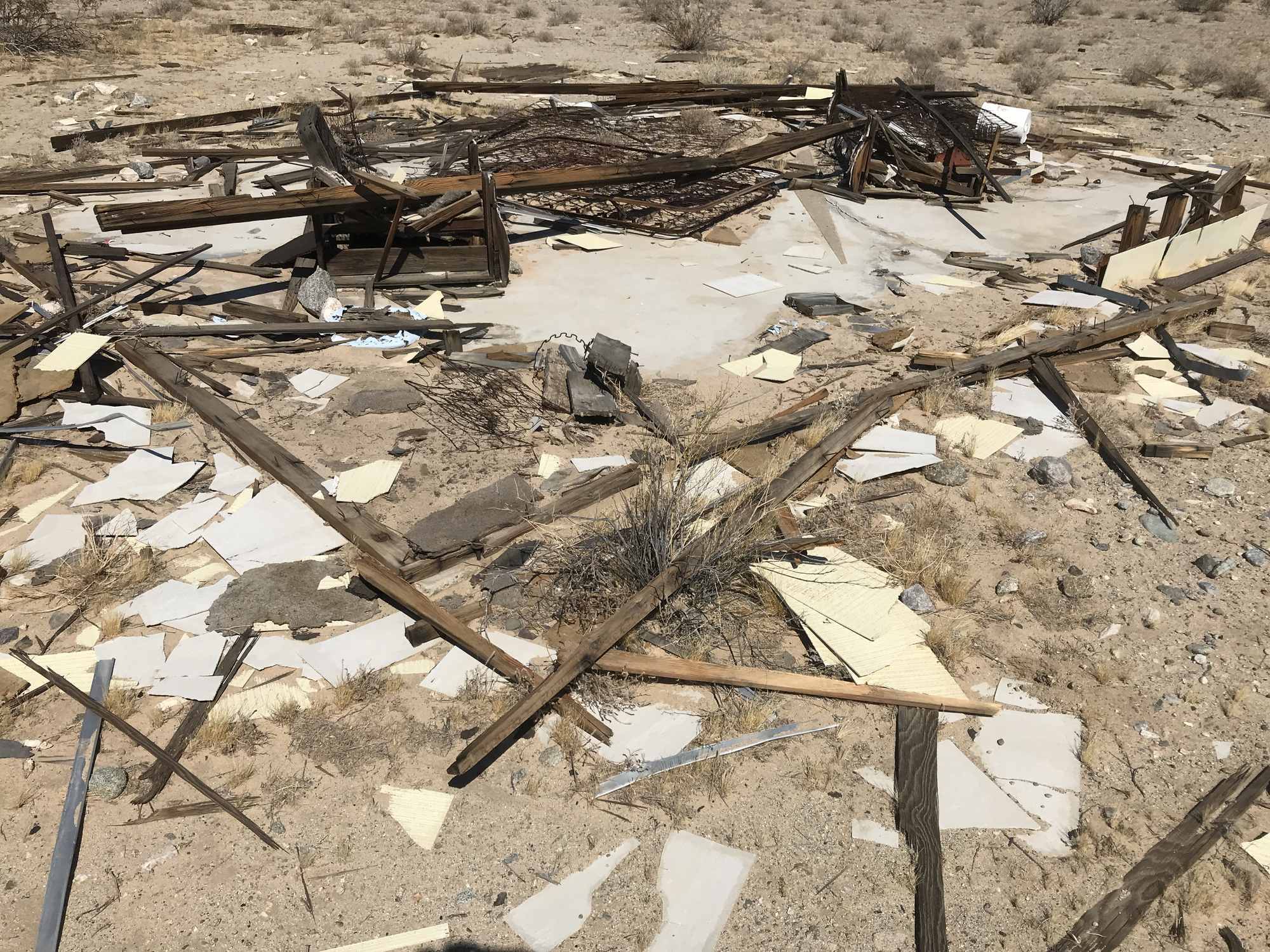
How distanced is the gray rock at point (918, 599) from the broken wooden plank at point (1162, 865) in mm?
1320

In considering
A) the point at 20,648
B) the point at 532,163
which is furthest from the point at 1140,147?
the point at 20,648

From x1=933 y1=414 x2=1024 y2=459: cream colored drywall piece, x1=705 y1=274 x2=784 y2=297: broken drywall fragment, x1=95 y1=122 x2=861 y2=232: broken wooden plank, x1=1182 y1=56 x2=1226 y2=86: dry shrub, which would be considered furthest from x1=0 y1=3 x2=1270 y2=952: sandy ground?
x1=1182 y1=56 x2=1226 y2=86: dry shrub

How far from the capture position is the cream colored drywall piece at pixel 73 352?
602 centimetres

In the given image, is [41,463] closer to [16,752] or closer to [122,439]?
[122,439]

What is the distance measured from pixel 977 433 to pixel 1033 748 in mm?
2712

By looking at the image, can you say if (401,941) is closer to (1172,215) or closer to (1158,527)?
(1158,527)

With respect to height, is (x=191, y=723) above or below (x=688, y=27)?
below

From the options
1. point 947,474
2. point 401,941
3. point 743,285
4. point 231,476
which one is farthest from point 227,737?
point 743,285

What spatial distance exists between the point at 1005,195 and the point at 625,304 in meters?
5.54

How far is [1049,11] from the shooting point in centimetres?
2492

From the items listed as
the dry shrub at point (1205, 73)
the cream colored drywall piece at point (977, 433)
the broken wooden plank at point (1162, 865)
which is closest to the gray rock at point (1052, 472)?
the cream colored drywall piece at point (977, 433)

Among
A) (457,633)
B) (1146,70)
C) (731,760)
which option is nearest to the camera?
(731,760)

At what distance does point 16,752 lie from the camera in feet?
11.1

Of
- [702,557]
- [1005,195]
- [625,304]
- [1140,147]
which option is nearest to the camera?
[702,557]
